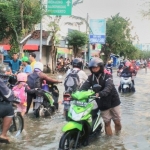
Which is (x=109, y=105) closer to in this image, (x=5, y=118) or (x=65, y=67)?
(x=5, y=118)

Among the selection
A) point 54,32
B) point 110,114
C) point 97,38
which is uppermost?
point 54,32

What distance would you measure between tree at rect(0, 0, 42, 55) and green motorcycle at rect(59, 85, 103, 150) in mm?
18020

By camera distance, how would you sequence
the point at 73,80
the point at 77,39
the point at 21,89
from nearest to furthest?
the point at 21,89 → the point at 73,80 → the point at 77,39

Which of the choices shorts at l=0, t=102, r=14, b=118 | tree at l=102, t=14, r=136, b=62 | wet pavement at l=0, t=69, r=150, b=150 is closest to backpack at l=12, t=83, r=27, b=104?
wet pavement at l=0, t=69, r=150, b=150

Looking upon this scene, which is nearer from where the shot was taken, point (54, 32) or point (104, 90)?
point (104, 90)

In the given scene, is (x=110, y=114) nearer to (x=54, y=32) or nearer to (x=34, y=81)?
(x=34, y=81)

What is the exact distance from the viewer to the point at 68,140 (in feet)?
19.9

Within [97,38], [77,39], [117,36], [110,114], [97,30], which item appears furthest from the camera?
[117,36]

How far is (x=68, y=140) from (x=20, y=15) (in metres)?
19.7

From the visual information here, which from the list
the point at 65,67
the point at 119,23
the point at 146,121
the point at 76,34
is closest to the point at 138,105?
the point at 146,121

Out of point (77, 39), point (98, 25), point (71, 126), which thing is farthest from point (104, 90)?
point (77, 39)

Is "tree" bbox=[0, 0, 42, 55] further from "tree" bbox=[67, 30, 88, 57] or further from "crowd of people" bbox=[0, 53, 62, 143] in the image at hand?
"tree" bbox=[67, 30, 88, 57]

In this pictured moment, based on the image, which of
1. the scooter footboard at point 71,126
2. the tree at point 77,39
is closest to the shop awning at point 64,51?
the tree at point 77,39

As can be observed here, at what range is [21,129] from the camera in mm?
7340
